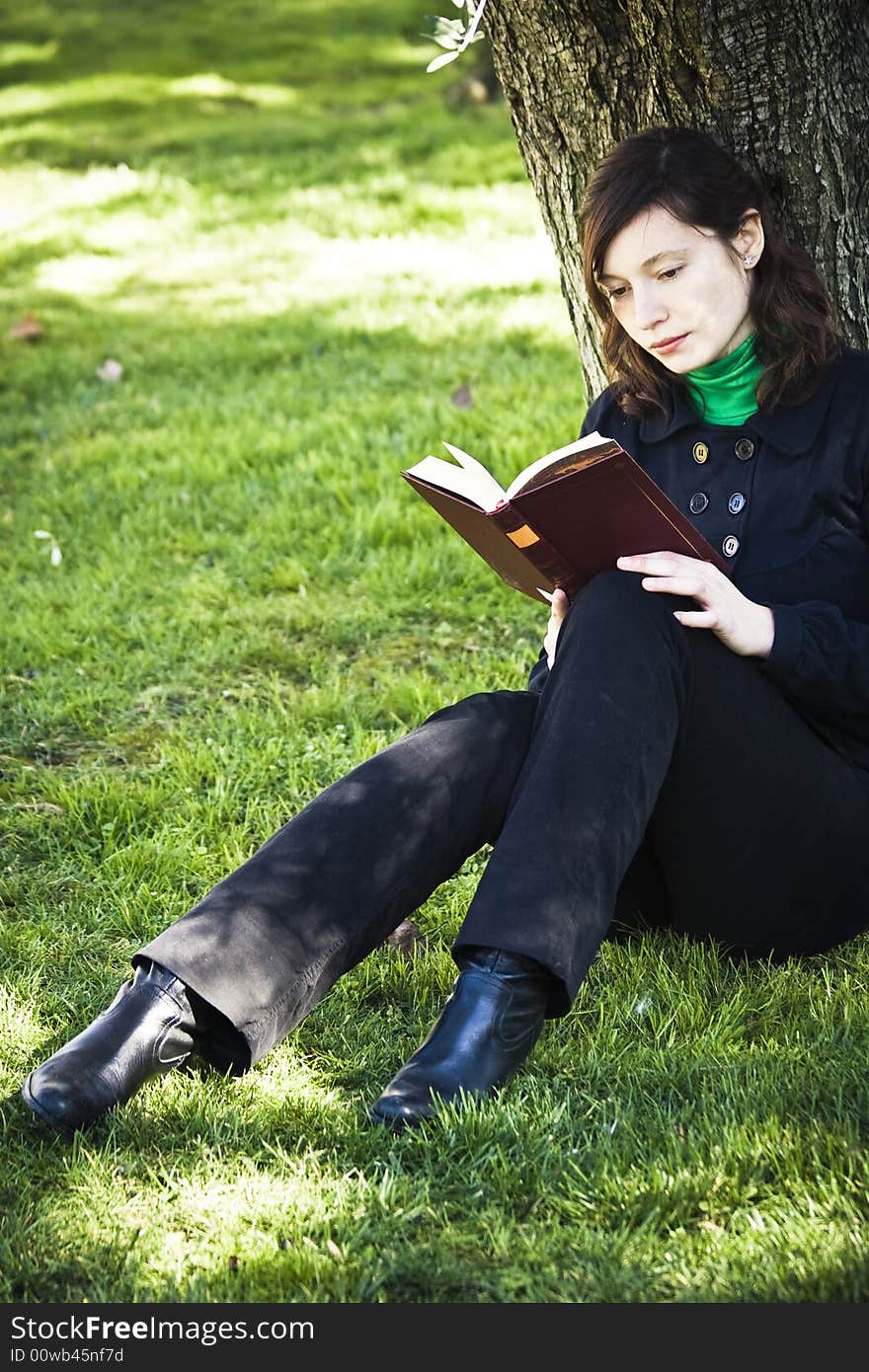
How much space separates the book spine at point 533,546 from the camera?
2.45 meters

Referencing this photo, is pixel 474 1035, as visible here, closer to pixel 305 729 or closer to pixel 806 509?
pixel 806 509

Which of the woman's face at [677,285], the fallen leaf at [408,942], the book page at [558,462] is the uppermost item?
the woman's face at [677,285]

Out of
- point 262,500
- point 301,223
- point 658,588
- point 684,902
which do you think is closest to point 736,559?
point 658,588

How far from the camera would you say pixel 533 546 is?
2.52 metres

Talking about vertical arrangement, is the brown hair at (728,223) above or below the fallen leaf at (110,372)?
above

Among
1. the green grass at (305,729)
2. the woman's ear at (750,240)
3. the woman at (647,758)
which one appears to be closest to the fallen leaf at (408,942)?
the green grass at (305,729)

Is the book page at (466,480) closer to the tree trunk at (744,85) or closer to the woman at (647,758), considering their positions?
the woman at (647,758)

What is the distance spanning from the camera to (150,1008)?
2266 millimetres

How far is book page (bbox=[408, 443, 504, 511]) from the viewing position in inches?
98.3

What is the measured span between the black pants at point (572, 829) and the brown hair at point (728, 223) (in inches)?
23.2

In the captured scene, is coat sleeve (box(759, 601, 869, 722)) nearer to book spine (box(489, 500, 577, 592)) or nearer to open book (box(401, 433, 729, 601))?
open book (box(401, 433, 729, 601))

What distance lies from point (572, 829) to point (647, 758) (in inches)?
6.5

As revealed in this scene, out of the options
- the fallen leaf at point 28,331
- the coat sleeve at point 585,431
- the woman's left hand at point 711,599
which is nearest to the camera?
the woman's left hand at point 711,599

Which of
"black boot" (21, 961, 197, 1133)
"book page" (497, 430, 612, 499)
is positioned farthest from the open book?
"black boot" (21, 961, 197, 1133)
